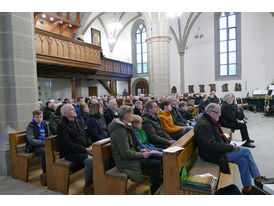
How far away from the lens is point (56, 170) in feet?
10.4

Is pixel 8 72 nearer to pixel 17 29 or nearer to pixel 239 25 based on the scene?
pixel 17 29

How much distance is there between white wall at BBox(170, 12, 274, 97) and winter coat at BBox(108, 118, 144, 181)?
53.5 feet

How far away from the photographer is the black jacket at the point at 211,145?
111 inches

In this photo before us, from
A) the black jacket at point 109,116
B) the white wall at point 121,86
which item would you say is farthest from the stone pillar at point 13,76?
the white wall at point 121,86

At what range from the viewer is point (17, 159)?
3.68m

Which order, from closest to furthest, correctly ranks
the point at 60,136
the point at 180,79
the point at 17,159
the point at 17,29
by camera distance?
the point at 60,136, the point at 17,159, the point at 17,29, the point at 180,79

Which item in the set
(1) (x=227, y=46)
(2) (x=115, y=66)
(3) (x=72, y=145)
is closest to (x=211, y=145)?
(3) (x=72, y=145)

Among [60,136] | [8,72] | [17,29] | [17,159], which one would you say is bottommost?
[17,159]

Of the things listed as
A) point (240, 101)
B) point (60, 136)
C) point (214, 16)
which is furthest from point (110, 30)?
point (60, 136)

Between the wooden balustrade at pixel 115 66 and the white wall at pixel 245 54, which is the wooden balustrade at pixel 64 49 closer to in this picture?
the wooden balustrade at pixel 115 66

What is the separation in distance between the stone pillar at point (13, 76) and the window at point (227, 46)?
1629 cm

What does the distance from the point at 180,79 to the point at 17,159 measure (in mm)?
16540

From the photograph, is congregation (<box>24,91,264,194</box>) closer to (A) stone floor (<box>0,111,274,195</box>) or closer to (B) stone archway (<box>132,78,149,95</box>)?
(A) stone floor (<box>0,111,274,195</box>)

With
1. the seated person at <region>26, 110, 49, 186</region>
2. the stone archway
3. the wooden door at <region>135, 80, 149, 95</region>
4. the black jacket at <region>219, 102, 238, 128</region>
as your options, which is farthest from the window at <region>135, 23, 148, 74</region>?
the seated person at <region>26, 110, 49, 186</region>
